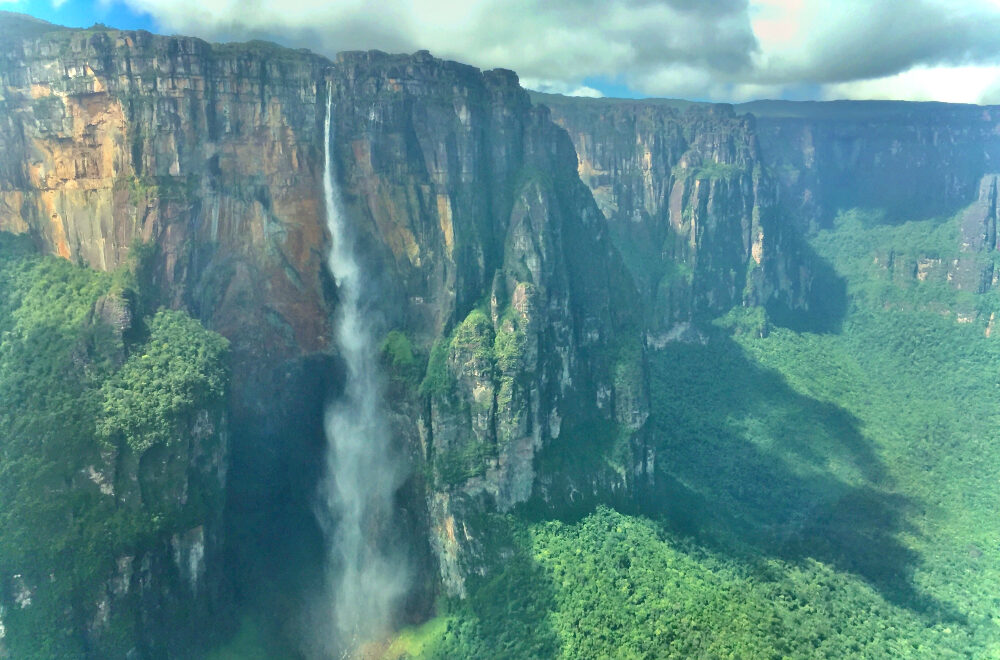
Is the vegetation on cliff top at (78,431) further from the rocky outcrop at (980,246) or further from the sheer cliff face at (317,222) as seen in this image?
the rocky outcrop at (980,246)

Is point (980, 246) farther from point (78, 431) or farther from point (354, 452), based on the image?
point (78, 431)

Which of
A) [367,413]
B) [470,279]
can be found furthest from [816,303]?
[367,413]

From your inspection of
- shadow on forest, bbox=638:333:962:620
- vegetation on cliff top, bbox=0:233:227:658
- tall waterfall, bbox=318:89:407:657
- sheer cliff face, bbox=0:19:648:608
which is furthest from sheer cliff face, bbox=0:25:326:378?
shadow on forest, bbox=638:333:962:620

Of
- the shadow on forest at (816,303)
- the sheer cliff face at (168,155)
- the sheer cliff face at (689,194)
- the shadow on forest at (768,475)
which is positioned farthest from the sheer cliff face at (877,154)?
the sheer cliff face at (168,155)

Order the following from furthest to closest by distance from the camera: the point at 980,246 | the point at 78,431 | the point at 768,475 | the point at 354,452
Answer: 1. the point at 980,246
2. the point at 768,475
3. the point at 354,452
4. the point at 78,431

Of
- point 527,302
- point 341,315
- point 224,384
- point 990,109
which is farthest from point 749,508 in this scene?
point 990,109

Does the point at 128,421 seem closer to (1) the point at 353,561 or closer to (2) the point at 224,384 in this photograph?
(2) the point at 224,384

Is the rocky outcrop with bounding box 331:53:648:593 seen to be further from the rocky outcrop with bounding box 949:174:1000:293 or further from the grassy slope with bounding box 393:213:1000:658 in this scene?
the rocky outcrop with bounding box 949:174:1000:293
